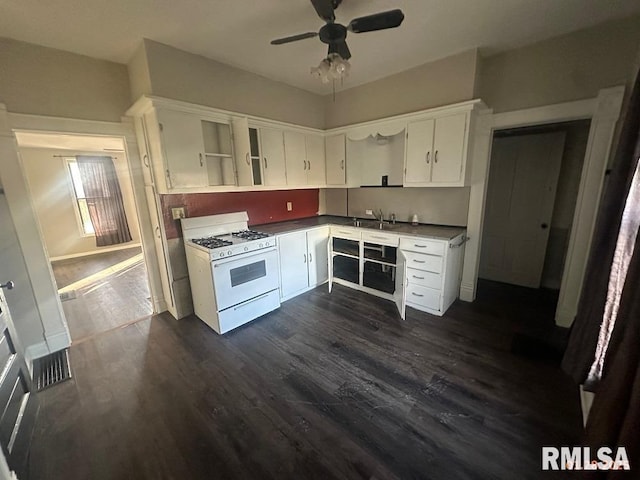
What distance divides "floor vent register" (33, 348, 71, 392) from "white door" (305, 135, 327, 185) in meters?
3.29

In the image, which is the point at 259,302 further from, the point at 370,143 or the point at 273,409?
the point at 370,143

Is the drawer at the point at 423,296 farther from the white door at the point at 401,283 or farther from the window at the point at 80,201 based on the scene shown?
the window at the point at 80,201

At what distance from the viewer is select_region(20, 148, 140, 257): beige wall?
16.7 feet

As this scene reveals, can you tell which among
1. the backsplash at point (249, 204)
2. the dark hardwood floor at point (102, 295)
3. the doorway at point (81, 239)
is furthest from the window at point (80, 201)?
the backsplash at point (249, 204)

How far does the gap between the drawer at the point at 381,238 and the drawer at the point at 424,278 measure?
0.37 m

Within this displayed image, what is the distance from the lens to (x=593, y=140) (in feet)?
7.61

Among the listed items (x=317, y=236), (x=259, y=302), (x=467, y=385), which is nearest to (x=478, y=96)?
(x=317, y=236)

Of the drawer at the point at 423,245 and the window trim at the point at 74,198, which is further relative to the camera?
the window trim at the point at 74,198

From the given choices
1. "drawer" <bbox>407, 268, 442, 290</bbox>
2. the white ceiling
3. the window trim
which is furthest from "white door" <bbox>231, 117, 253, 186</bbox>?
the window trim

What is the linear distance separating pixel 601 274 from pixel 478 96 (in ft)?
7.01

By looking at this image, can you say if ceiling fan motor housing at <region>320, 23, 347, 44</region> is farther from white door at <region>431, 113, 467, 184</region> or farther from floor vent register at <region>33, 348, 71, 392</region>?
floor vent register at <region>33, 348, 71, 392</region>

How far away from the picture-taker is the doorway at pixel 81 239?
3.50 metres

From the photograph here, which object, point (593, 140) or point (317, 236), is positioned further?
point (317, 236)

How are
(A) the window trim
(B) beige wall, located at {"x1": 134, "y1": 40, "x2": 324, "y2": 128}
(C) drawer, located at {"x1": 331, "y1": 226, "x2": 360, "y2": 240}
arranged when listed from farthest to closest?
(A) the window trim
(C) drawer, located at {"x1": 331, "y1": 226, "x2": 360, "y2": 240}
(B) beige wall, located at {"x1": 134, "y1": 40, "x2": 324, "y2": 128}
